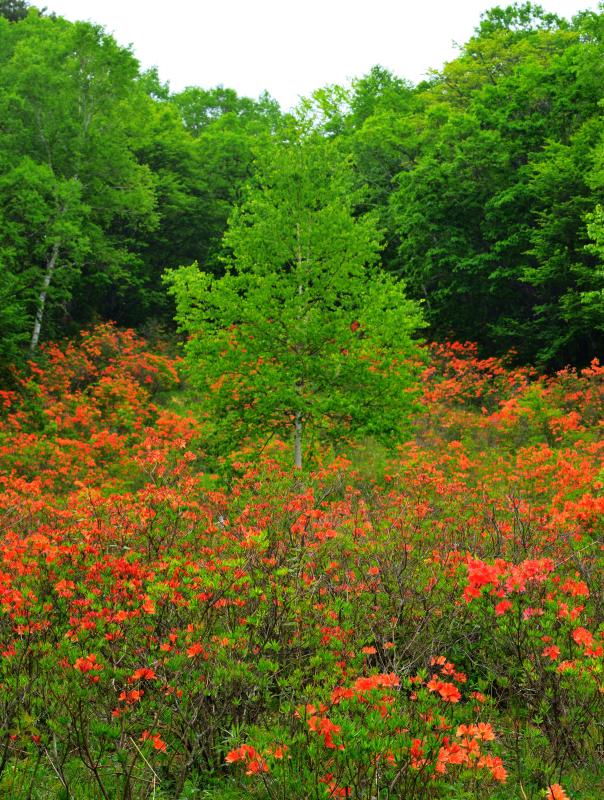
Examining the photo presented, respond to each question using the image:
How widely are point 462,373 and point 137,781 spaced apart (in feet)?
61.7

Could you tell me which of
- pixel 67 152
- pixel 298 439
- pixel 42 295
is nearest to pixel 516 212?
pixel 298 439

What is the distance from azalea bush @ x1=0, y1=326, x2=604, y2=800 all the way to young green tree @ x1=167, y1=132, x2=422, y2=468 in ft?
13.3

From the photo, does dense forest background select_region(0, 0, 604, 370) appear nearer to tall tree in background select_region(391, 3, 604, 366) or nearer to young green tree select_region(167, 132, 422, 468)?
tall tree in background select_region(391, 3, 604, 366)

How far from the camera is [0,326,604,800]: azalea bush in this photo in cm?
316

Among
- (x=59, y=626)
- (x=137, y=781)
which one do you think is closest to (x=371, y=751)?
(x=137, y=781)

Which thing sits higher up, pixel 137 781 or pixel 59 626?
pixel 59 626

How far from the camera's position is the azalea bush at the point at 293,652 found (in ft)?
10.4

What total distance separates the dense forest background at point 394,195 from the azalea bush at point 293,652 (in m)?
12.3

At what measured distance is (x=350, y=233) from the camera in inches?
478

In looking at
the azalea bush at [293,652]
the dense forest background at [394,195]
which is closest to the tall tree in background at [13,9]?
the dense forest background at [394,195]

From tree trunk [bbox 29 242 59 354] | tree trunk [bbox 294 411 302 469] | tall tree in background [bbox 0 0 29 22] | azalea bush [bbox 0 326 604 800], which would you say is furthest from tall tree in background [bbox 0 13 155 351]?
azalea bush [bbox 0 326 604 800]

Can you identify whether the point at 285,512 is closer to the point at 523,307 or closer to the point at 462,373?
the point at 462,373

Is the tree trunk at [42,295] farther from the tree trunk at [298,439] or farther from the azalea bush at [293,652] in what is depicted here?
the azalea bush at [293,652]

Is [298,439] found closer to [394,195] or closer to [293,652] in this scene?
[293,652]
